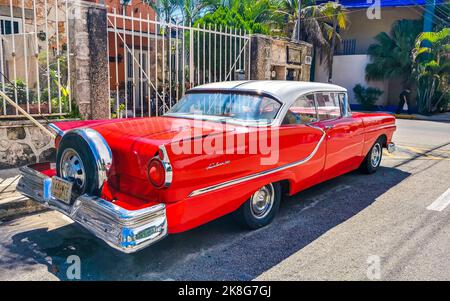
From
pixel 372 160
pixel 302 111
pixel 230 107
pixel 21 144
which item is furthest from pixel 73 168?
pixel 372 160

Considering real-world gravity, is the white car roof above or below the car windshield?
above

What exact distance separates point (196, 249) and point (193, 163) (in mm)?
874

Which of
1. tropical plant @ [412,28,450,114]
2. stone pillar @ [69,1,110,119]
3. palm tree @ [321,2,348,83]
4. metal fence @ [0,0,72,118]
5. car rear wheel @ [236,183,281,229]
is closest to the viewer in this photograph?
car rear wheel @ [236,183,281,229]

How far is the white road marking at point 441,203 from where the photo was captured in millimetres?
4695

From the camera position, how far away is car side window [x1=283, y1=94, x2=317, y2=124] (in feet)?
13.9

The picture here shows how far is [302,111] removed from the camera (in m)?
4.45

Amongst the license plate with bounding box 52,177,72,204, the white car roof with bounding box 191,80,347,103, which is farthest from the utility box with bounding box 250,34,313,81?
the license plate with bounding box 52,177,72,204

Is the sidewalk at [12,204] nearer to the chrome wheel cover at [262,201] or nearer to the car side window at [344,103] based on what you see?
the chrome wheel cover at [262,201]

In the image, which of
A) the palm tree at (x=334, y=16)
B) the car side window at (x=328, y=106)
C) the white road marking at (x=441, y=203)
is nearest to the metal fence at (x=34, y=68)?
the car side window at (x=328, y=106)

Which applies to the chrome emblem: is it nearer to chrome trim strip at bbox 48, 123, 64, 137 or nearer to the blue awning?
chrome trim strip at bbox 48, 123, 64, 137

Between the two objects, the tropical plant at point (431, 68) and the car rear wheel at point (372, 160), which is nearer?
the car rear wheel at point (372, 160)

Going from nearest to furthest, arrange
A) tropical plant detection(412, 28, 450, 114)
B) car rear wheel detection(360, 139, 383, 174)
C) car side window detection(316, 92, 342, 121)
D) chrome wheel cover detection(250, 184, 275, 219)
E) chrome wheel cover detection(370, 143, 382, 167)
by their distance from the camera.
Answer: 1. chrome wheel cover detection(250, 184, 275, 219)
2. car side window detection(316, 92, 342, 121)
3. car rear wheel detection(360, 139, 383, 174)
4. chrome wheel cover detection(370, 143, 382, 167)
5. tropical plant detection(412, 28, 450, 114)

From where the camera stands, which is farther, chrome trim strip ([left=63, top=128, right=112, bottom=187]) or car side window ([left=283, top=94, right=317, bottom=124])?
car side window ([left=283, top=94, right=317, bottom=124])
